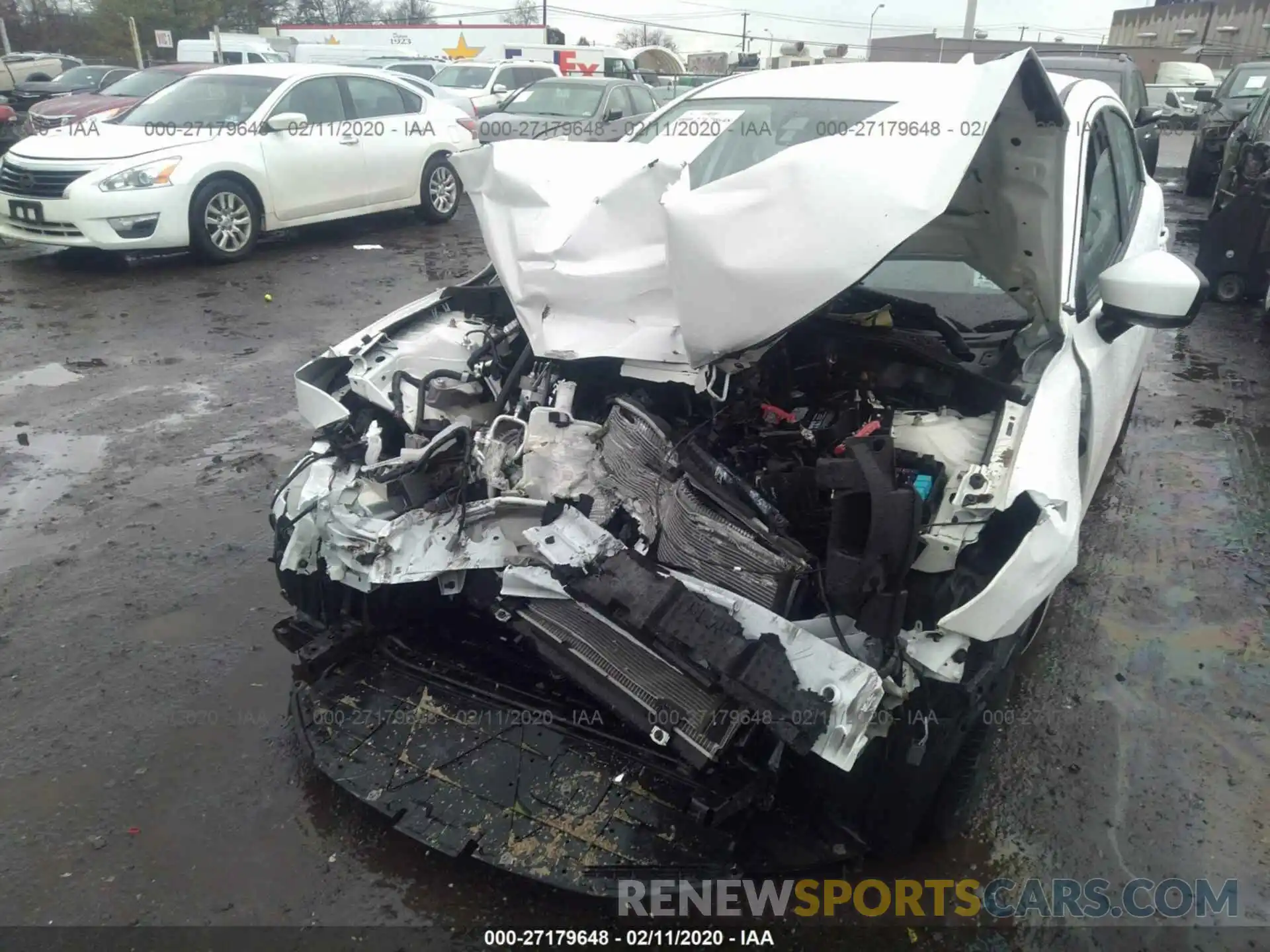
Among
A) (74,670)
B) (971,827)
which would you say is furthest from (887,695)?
(74,670)

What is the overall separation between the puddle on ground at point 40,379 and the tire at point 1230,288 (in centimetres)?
871

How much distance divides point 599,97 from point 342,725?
10929 millimetres

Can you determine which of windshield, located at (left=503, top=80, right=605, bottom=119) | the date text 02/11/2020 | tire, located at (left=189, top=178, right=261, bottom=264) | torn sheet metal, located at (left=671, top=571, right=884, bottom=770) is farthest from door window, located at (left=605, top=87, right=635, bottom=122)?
the date text 02/11/2020

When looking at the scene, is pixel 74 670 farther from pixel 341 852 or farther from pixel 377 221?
pixel 377 221

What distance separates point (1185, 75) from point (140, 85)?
2761 centimetres

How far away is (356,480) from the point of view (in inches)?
104

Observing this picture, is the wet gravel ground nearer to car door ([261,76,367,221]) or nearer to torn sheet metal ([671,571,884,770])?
torn sheet metal ([671,571,884,770])

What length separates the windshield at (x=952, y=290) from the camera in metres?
3.12

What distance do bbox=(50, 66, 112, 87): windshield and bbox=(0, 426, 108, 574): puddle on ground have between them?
16.0 meters

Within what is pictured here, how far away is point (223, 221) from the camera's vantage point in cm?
807

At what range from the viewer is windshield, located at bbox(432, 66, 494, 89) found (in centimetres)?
1620

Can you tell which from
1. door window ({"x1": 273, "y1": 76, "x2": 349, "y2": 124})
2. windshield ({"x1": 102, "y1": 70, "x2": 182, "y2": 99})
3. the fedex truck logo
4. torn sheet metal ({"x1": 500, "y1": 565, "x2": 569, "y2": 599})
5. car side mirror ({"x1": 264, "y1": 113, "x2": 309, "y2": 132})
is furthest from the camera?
the fedex truck logo

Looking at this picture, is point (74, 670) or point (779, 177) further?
point (74, 670)

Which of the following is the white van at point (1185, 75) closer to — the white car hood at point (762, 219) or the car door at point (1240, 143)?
the car door at point (1240, 143)
